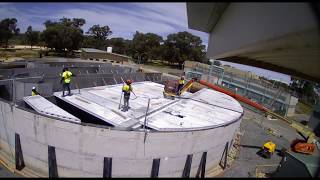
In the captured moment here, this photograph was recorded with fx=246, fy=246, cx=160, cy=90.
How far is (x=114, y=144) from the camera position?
1386cm

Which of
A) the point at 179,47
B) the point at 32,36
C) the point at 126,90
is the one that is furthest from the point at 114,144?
the point at 32,36

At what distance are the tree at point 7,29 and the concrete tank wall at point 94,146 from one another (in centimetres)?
7505

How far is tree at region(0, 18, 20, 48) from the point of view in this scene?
77.4 meters

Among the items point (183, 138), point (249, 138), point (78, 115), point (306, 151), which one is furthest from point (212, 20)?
point (249, 138)

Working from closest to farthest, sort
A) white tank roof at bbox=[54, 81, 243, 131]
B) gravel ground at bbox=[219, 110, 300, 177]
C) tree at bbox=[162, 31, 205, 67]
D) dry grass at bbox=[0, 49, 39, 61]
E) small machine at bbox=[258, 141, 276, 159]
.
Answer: white tank roof at bbox=[54, 81, 243, 131] < gravel ground at bbox=[219, 110, 300, 177] < small machine at bbox=[258, 141, 276, 159] < dry grass at bbox=[0, 49, 39, 61] < tree at bbox=[162, 31, 205, 67]

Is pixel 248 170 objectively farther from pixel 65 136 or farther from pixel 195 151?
pixel 65 136

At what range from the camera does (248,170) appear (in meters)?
19.6

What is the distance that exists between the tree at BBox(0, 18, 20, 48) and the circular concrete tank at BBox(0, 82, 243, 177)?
7415cm

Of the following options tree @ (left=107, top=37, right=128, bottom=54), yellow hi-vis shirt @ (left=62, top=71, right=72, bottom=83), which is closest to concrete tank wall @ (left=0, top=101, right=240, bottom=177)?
yellow hi-vis shirt @ (left=62, top=71, right=72, bottom=83)

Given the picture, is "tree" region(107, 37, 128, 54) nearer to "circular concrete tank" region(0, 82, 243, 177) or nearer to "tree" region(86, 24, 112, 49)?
"tree" region(86, 24, 112, 49)

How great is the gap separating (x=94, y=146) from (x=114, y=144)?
1136 millimetres

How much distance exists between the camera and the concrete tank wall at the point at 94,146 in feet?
45.4

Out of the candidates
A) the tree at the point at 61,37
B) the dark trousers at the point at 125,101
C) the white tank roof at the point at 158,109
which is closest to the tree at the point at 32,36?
the tree at the point at 61,37

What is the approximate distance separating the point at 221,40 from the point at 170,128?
390 inches
